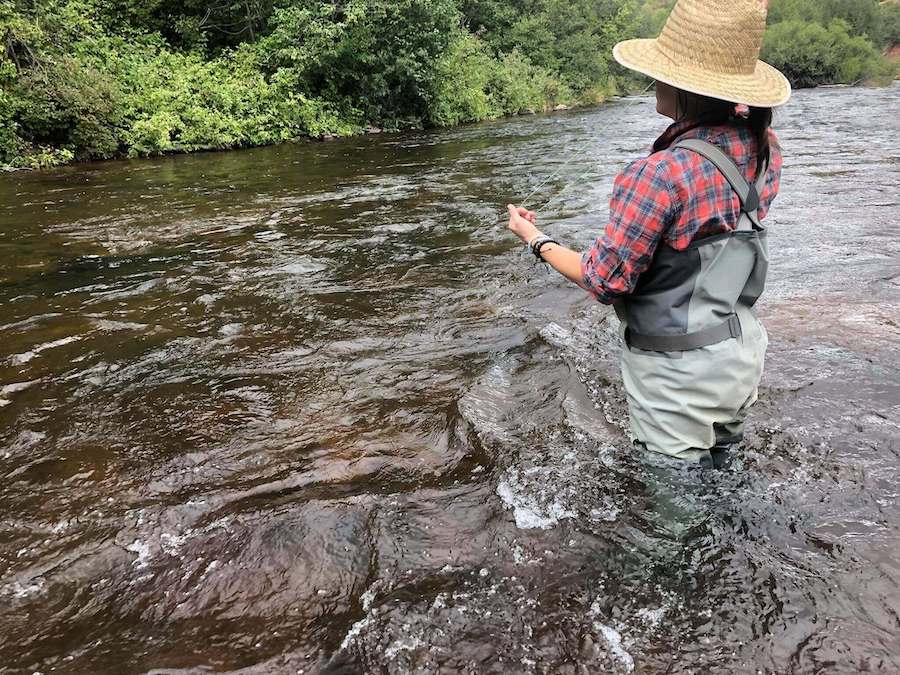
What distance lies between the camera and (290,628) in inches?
84.4

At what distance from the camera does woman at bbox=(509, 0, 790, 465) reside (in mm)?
2014

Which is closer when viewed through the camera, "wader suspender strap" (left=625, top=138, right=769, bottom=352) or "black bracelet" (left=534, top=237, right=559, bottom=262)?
"wader suspender strap" (left=625, top=138, right=769, bottom=352)

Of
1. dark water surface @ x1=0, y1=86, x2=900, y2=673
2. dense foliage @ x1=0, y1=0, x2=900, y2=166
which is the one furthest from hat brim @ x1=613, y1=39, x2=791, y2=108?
dense foliage @ x1=0, y1=0, x2=900, y2=166

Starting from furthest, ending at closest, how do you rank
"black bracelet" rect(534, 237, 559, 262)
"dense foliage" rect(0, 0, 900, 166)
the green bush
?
the green bush → "dense foliage" rect(0, 0, 900, 166) → "black bracelet" rect(534, 237, 559, 262)

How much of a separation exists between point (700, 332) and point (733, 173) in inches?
21.6

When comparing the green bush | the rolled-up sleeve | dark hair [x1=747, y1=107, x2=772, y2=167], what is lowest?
the green bush

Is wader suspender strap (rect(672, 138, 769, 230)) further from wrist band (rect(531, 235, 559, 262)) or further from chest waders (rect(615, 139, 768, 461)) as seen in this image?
wrist band (rect(531, 235, 559, 262))

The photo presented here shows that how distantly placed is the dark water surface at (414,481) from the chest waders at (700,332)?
1.03ft

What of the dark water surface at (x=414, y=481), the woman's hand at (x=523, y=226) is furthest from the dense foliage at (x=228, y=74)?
the woman's hand at (x=523, y=226)

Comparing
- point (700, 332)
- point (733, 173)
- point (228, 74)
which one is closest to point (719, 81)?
point (733, 173)

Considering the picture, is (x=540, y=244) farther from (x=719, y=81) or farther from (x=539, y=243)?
(x=719, y=81)

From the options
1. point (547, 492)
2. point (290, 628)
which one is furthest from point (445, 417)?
point (290, 628)

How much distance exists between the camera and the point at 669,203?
2002 millimetres

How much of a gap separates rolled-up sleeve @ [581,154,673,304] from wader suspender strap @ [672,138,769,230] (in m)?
0.11
